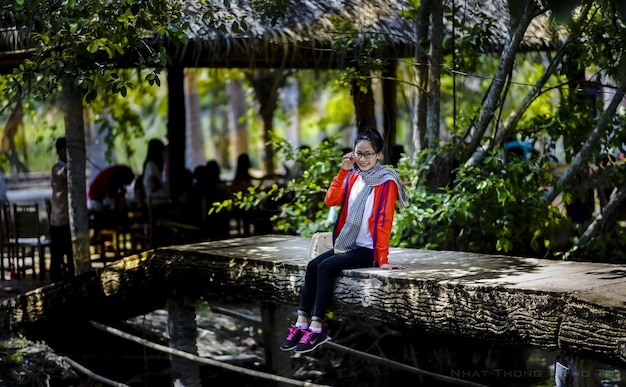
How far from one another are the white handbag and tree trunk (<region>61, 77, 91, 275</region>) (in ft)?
10.9

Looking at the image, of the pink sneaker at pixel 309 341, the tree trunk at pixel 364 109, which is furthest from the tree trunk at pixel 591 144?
the pink sneaker at pixel 309 341

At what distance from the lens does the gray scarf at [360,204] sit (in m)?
5.38

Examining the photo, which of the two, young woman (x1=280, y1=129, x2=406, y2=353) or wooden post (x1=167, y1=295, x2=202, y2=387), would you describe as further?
wooden post (x1=167, y1=295, x2=202, y2=387)

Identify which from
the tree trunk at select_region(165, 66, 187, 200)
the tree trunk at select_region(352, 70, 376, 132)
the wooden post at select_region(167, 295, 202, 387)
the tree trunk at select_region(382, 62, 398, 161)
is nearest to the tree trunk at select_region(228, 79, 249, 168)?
the tree trunk at select_region(165, 66, 187, 200)

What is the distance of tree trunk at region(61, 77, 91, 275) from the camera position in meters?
8.19

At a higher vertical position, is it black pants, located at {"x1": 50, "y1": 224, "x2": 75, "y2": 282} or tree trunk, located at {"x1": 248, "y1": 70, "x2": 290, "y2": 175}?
tree trunk, located at {"x1": 248, "y1": 70, "x2": 290, "y2": 175}

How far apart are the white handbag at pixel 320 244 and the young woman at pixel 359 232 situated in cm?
18

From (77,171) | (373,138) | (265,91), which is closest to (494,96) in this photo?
(373,138)

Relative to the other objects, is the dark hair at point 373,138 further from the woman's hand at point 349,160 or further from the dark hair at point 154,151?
the dark hair at point 154,151

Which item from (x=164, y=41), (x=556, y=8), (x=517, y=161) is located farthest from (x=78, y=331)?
(x=556, y=8)

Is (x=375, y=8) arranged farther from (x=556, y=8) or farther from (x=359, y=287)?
(x=556, y=8)

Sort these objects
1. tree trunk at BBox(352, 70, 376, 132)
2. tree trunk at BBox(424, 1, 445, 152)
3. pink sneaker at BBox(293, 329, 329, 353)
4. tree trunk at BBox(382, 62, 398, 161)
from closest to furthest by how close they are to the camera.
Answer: pink sneaker at BBox(293, 329, 329, 353) → tree trunk at BBox(424, 1, 445, 152) → tree trunk at BBox(352, 70, 376, 132) → tree trunk at BBox(382, 62, 398, 161)

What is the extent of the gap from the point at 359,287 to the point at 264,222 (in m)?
5.66

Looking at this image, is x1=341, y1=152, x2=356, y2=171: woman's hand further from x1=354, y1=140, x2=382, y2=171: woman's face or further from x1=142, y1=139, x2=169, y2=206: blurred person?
x1=142, y1=139, x2=169, y2=206: blurred person
